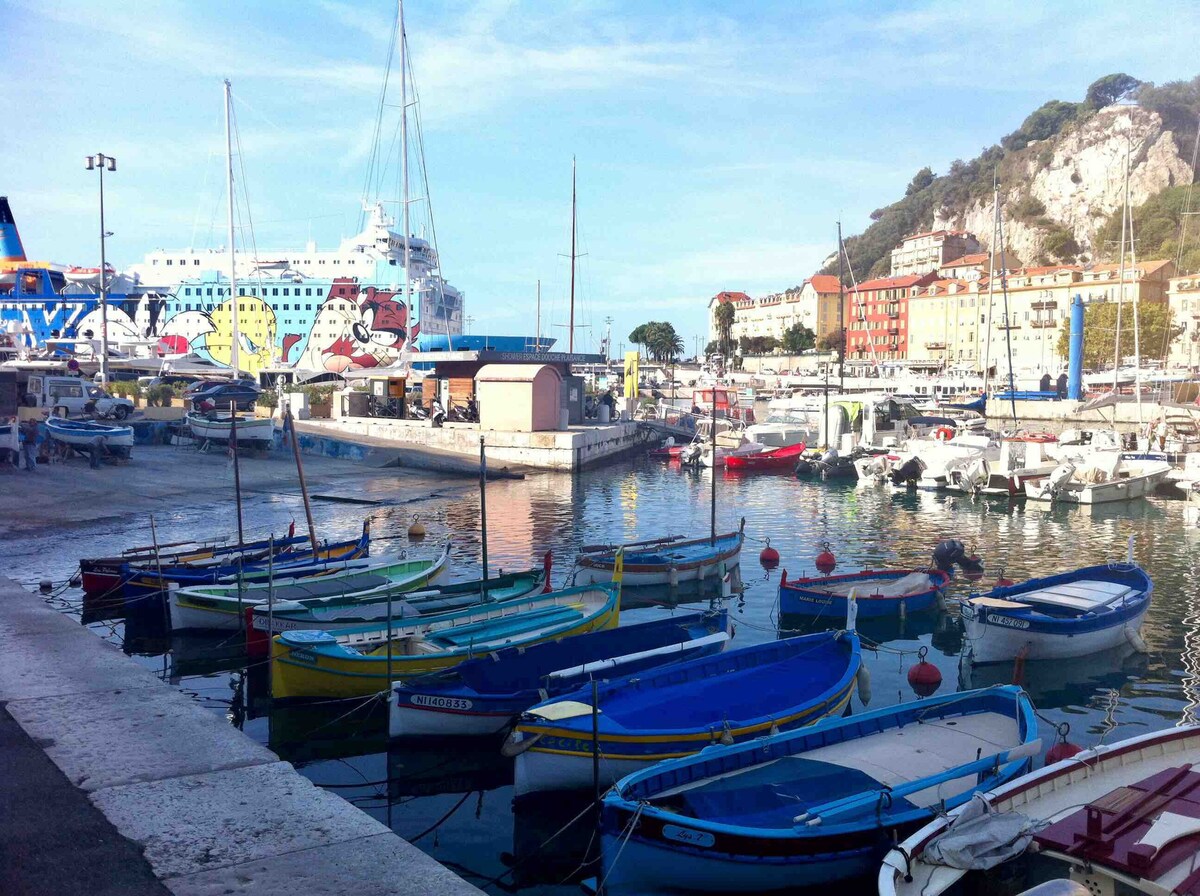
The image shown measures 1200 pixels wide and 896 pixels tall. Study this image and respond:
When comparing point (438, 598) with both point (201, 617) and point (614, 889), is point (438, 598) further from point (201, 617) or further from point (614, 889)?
point (614, 889)

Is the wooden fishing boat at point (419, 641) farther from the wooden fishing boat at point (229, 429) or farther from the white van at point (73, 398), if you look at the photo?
the white van at point (73, 398)

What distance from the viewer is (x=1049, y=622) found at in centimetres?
1666

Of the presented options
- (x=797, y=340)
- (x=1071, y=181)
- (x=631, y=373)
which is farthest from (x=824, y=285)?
(x=631, y=373)

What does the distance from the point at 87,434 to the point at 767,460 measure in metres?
31.0

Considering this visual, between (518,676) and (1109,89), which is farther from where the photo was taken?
(1109,89)

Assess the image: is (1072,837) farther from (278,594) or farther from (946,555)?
(946,555)

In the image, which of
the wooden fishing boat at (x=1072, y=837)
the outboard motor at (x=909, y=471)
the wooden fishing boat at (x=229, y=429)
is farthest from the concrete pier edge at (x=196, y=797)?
the outboard motor at (x=909, y=471)

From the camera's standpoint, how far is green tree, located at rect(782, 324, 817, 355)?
134 m

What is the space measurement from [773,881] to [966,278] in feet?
428

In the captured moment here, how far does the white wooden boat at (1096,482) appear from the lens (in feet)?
122

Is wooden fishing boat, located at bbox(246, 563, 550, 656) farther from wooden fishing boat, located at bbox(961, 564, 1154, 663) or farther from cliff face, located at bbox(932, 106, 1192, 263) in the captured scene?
cliff face, located at bbox(932, 106, 1192, 263)

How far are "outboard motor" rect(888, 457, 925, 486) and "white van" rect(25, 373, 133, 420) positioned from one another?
36.1 meters

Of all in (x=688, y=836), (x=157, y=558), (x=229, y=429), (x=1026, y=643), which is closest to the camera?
(x=688, y=836)

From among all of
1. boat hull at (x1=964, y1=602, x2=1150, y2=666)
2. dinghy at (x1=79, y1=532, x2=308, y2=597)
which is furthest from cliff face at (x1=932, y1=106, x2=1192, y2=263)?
dinghy at (x1=79, y1=532, x2=308, y2=597)
